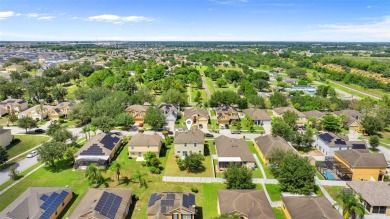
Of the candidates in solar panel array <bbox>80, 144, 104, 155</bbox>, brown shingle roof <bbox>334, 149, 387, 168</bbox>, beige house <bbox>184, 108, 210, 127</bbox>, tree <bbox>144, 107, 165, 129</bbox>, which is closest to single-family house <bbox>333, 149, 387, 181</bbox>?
brown shingle roof <bbox>334, 149, 387, 168</bbox>

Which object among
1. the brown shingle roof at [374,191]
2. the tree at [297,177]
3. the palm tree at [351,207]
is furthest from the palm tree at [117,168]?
the brown shingle roof at [374,191]

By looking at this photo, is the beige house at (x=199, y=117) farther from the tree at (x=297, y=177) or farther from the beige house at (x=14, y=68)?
the beige house at (x=14, y=68)

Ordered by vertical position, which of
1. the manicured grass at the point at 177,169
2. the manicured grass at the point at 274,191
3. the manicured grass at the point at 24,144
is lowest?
the manicured grass at the point at 274,191

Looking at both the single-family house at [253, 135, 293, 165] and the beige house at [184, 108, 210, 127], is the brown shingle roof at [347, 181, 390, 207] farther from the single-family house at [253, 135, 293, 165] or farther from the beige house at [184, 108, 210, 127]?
the beige house at [184, 108, 210, 127]

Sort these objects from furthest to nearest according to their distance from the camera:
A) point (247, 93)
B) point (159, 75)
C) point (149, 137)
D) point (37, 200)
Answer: point (159, 75) < point (247, 93) < point (149, 137) < point (37, 200)

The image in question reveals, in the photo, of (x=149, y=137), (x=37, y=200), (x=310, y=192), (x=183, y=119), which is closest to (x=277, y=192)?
(x=310, y=192)

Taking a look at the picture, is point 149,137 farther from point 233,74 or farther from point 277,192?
point 233,74

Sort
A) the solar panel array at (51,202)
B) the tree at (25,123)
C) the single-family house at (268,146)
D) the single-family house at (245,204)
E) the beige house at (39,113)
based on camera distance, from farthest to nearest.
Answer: the beige house at (39,113), the tree at (25,123), the single-family house at (268,146), the solar panel array at (51,202), the single-family house at (245,204)

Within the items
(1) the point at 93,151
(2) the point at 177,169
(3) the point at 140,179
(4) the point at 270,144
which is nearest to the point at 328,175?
(4) the point at 270,144
